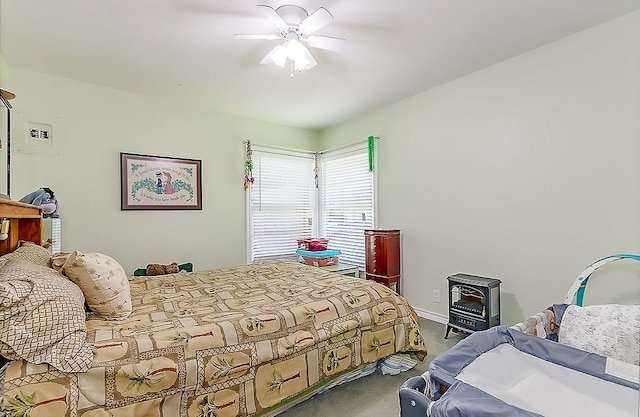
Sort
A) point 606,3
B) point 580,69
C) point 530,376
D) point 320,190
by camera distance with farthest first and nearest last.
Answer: point 320,190 → point 580,69 → point 606,3 → point 530,376

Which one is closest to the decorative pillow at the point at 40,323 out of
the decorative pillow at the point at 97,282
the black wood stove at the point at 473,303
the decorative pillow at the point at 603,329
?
the decorative pillow at the point at 97,282

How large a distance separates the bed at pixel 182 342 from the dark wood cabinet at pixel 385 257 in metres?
1.08

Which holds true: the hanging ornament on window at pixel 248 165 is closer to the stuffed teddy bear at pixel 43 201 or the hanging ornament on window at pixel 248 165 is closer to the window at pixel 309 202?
the window at pixel 309 202

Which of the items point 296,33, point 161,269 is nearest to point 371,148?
point 296,33

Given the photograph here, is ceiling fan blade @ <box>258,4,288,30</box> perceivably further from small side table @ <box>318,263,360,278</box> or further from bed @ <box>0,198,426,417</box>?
small side table @ <box>318,263,360,278</box>

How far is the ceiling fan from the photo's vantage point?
6.13 feet

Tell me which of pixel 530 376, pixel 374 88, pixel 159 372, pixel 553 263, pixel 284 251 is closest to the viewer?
pixel 530 376

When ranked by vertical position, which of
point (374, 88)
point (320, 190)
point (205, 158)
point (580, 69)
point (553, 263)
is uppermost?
point (374, 88)

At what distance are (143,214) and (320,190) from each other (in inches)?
93.9

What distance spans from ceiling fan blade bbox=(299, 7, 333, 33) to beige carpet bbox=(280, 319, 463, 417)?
7.58 ft

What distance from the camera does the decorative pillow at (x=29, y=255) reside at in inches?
60.2

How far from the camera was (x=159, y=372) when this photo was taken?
1.32m

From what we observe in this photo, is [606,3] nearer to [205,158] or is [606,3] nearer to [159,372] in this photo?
[159,372]

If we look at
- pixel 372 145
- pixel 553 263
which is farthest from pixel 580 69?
pixel 372 145
